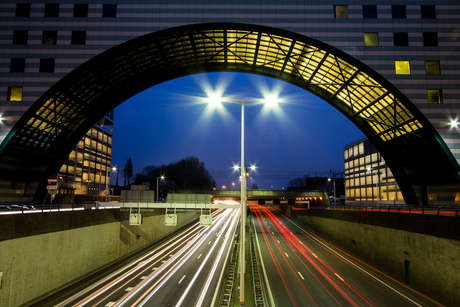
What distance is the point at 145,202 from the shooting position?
29.7 meters

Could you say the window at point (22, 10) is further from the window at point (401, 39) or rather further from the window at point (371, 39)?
the window at point (401, 39)

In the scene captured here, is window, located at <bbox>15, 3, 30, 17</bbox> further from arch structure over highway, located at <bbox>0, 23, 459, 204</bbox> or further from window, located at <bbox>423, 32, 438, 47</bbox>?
window, located at <bbox>423, 32, 438, 47</bbox>

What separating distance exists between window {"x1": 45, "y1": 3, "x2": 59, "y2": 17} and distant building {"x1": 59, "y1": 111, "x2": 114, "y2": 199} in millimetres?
50776

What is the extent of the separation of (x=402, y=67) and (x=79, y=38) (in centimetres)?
4669

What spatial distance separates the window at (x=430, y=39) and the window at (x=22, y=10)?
58227 mm

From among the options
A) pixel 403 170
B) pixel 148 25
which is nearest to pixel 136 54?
pixel 148 25

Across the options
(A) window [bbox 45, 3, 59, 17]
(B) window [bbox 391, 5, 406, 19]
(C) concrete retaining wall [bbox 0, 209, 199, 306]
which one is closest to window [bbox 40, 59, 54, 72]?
(A) window [bbox 45, 3, 59, 17]

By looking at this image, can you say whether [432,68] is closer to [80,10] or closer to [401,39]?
[401,39]

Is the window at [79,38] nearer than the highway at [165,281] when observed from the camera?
No

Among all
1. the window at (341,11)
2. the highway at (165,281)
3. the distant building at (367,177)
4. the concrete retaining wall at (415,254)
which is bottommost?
the highway at (165,281)

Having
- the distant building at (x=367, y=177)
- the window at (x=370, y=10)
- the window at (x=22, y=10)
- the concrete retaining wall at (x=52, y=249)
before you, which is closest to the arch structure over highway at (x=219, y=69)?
the window at (x=370, y=10)

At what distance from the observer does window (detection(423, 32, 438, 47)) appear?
41.4m

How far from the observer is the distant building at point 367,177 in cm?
8375

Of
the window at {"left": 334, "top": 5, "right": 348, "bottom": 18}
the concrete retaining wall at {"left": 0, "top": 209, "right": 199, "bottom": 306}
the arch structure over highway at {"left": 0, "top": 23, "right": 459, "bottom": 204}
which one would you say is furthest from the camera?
the window at {"left": 334, "top": 5, "right": 348, "bottom": 18}
